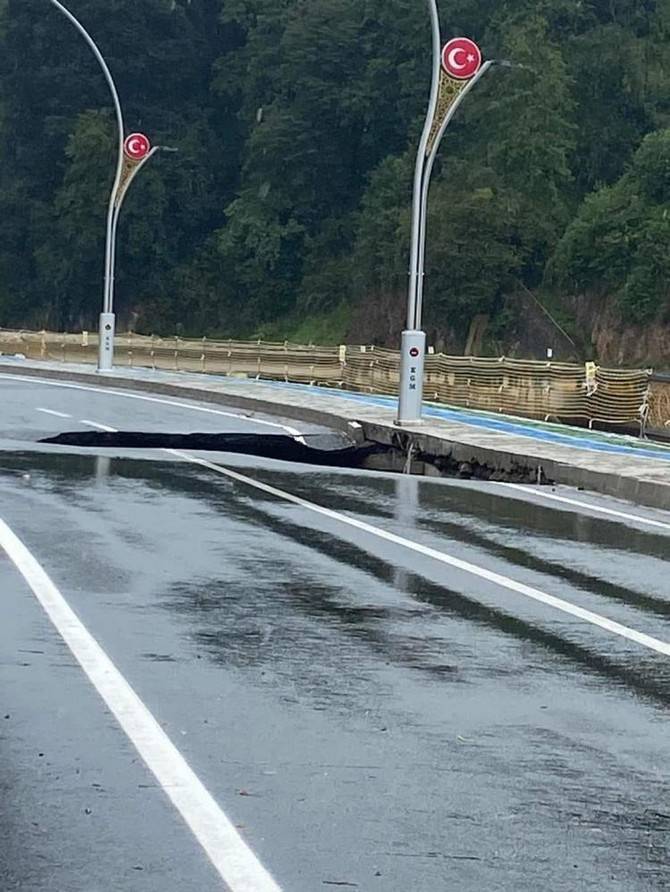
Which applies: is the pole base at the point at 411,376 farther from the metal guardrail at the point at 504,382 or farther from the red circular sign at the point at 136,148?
the red circular sign at the point at 136,148

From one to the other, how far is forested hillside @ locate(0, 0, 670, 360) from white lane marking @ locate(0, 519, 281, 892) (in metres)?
58.1

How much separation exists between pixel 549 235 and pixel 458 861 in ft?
222

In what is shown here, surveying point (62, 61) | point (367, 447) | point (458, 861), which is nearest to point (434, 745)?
point (458, 861)

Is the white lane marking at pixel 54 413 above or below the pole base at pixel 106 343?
below

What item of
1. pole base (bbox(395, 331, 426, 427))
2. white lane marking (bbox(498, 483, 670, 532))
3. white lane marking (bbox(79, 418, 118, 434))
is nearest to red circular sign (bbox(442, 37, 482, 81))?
pole base (bbox(395, 331, 426, 427))

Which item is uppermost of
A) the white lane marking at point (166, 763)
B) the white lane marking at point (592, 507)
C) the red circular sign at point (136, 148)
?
the red circular sign at point (136, 148)

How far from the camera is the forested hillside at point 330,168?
70.2m

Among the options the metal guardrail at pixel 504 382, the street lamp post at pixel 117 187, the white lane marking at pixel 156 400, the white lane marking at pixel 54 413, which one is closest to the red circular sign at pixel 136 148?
the street lamp post at pixel 117 187

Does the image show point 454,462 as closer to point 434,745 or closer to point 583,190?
point 434,745

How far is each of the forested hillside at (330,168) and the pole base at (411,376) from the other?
1568 inches

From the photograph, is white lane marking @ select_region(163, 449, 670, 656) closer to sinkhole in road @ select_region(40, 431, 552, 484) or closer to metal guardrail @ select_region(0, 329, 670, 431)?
sinkhole in road @ select_region(40, 431, 552, 484)

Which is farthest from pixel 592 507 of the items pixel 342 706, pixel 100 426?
pixel 100 426

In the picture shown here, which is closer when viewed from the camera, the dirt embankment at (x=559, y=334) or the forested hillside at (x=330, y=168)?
the dirt embankment at (x=559, y=334)

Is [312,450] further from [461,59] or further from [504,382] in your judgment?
[504,382]
